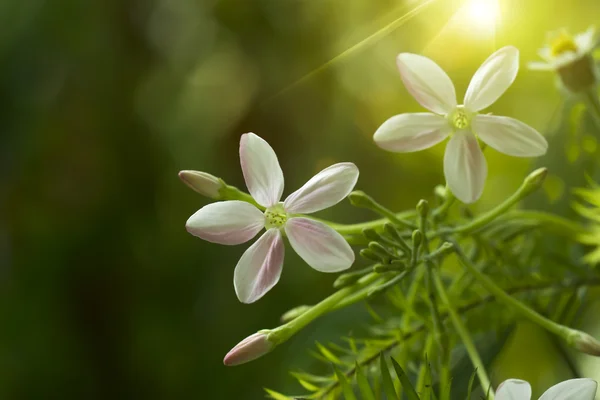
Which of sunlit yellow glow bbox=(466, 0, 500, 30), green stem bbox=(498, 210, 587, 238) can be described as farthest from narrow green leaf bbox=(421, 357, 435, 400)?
sunlit yellow glow bbox=(466, 0, 500, 30)

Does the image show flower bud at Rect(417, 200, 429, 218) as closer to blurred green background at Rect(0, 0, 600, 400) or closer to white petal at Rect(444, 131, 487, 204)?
white petal at Rect(444, 131, 487, 204)

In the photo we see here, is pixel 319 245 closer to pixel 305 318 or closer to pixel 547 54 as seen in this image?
pixel 305 318

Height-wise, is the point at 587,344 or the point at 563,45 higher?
the point at 563,45

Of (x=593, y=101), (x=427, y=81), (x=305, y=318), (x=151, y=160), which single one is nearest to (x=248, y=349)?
(x=305, y=318)

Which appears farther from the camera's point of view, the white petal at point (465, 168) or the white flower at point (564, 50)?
the white flower at point (564, 50)

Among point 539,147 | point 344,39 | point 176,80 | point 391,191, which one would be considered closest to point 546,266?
point 539,147

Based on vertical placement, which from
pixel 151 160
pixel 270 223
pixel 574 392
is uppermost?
pixel 151 160

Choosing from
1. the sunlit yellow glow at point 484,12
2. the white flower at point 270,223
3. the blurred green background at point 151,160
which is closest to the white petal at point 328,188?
the white flower at point 270,223

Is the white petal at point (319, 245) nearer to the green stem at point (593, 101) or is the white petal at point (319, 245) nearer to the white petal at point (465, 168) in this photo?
the white petal at point (465, 168)
